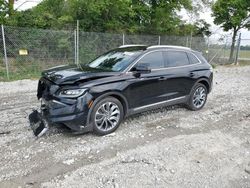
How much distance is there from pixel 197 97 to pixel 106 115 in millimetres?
2742

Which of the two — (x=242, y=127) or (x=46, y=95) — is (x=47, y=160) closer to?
(x=46, y=95)

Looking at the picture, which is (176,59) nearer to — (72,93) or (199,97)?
(199,97)

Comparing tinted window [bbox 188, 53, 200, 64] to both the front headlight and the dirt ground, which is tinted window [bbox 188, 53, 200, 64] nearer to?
the dirt ground

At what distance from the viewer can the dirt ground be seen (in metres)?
3.06

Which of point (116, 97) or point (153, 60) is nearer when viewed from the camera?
point (116, 97)

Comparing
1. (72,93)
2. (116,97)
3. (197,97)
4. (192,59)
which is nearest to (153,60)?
(116,97)

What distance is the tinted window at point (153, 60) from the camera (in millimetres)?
4789

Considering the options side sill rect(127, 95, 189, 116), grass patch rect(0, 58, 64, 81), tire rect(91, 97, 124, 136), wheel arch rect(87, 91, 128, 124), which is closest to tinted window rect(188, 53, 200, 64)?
side sill rect(127, 95, 189, 116)

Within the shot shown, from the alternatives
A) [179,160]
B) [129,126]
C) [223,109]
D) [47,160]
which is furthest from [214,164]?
[223,109]

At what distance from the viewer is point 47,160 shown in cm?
346

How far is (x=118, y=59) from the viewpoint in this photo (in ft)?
Result: 16.2

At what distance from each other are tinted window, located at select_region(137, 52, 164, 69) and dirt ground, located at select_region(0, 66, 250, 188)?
3.87 ft

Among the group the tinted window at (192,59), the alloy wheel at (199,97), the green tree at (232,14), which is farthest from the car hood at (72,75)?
the green tree at (232,14)

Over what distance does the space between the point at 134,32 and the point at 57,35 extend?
16.2 ft
